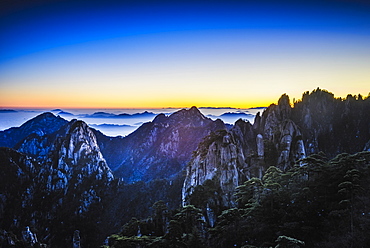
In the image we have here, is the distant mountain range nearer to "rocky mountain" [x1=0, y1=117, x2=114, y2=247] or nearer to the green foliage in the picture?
"rocky mountain" [x1=0, y1=117, x2=114, y2=247]

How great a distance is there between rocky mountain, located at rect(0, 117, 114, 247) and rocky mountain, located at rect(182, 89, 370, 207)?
61906mm

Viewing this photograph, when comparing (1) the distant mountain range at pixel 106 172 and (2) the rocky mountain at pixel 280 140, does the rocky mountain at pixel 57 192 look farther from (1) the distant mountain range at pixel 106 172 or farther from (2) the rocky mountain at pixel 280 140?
(2) the rocky mountain at pixel 280 140

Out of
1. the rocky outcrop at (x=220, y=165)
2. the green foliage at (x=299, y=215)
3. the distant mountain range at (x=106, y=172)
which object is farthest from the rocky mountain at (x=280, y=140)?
the green foliage at (x=299, y=215)

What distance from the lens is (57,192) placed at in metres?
112

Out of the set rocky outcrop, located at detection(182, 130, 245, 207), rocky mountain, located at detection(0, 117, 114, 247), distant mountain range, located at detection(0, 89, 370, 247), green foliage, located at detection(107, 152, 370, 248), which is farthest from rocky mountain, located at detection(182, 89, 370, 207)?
rocky mountain, located at detection(0, 117, 114, 247)

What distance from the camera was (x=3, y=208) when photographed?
95188mm

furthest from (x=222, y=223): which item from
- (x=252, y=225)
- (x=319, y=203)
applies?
(x=319, y=203)

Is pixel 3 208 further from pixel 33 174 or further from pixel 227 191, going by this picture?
pixel 227 191

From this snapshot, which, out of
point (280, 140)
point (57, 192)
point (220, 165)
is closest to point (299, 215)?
point (220, 165)

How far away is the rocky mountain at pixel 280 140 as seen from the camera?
53375 millimetres

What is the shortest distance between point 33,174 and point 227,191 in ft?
317

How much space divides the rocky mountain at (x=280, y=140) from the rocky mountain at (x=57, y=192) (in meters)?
61.9

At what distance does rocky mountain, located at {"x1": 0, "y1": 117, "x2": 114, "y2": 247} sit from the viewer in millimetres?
96000

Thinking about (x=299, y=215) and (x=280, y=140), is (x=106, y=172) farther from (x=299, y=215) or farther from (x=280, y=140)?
(x=299, y=215)
